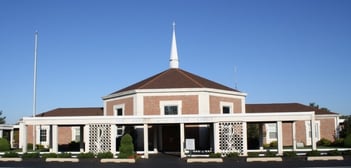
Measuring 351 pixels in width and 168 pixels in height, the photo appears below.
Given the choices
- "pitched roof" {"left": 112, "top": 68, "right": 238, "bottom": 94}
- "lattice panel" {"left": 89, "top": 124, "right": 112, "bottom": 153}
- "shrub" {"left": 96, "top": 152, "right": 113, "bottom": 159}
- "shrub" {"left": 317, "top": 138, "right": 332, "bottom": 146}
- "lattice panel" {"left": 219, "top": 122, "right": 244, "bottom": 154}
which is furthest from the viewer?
"shrub" {"left": 317, "top": 138, "right": 332, "bottom": 146}

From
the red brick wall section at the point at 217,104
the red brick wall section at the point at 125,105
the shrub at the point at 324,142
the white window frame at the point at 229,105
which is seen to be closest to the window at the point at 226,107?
the white window frame at the point at 229,105

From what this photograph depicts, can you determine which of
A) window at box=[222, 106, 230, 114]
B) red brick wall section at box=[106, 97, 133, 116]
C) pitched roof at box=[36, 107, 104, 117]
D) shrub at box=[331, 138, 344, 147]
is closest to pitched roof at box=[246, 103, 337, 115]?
shrub at box=[331, 138, 344, 147]

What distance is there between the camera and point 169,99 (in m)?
41.0

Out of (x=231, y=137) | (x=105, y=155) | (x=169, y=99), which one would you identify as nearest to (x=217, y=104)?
(x=169, y=99)

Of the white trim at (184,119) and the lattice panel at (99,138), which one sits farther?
the lattice panel at (99,138)

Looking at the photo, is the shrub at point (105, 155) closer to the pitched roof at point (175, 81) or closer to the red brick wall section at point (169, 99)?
the red brick wall section at point (169, 99)

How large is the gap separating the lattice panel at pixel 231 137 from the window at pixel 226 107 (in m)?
7.95

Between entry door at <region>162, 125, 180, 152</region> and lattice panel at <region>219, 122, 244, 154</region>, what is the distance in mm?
7797

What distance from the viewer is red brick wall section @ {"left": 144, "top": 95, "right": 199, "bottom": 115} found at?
1599 inches

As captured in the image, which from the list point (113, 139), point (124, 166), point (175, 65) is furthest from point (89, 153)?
point (175, 65)

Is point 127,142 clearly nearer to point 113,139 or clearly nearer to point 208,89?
point 113,139

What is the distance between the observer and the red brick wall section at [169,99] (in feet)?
133

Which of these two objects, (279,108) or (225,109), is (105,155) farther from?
(279,108)

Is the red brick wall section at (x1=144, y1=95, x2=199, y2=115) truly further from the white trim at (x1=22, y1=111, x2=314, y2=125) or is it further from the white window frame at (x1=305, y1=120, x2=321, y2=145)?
the white window frame at (x1=305, y1=120, x2=321, y2=145)
